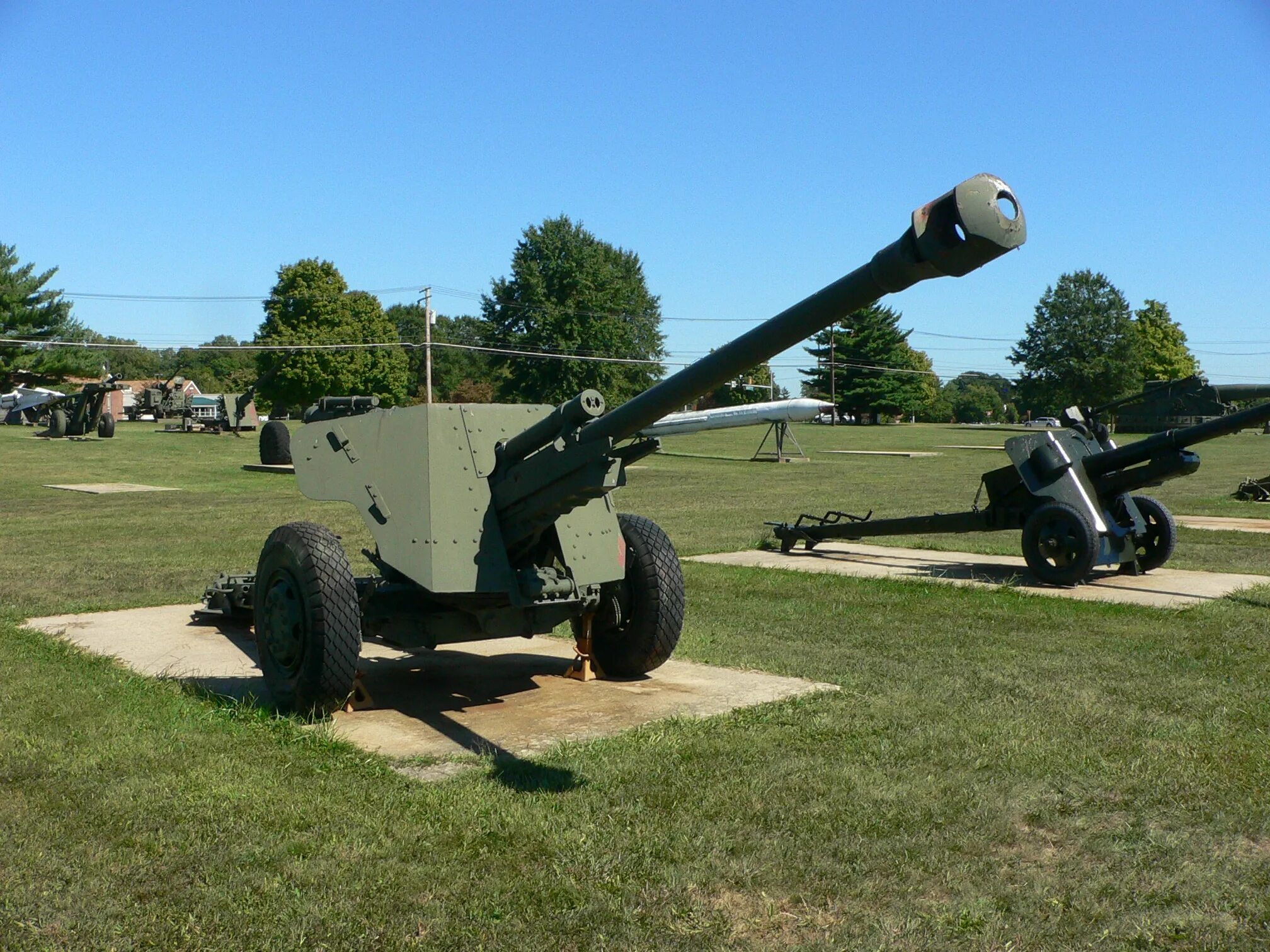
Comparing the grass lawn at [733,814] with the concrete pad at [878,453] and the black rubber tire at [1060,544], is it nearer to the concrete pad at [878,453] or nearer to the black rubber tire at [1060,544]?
the black rubber tire at [1060,544]

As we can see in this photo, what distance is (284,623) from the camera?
610 centimetres

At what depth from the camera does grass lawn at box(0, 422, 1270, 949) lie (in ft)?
12.2

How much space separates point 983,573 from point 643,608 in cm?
560

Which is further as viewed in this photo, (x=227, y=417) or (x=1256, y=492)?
(x=227, y=417)

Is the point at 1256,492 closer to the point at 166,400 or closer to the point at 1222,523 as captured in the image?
the point at 1222,523

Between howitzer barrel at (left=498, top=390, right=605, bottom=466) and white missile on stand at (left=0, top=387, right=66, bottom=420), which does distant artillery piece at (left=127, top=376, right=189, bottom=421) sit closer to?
white missile on stand at (left=0, top=387, right=66, bottom=420)

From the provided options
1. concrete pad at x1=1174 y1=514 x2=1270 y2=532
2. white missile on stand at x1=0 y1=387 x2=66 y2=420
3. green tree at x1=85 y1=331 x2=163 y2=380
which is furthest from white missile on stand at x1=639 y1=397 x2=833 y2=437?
green tree at x1=85 y1=331 x2=163 y2=380

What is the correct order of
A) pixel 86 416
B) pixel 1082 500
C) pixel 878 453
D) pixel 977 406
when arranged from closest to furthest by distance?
1. pixel 1082 500
2. pixel 86 416
3. pixel 878 453
4. pixel 977 406

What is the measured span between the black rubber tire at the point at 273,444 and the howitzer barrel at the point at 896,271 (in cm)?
1855

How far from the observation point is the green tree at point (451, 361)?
8250cm

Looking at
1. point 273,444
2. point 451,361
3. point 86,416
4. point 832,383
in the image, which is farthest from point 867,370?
point 273,444

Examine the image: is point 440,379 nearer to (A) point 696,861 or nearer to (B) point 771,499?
(B) point 771,499

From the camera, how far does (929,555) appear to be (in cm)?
1276

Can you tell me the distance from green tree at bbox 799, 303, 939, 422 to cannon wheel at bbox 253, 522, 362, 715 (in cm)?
7660
